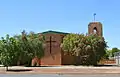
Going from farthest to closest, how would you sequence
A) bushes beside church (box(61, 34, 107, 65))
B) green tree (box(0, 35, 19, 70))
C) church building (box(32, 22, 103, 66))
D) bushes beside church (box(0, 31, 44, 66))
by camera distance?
church building (box(32, 22, 103, 66)) < bushes beside church (box(61, 34, 107, 65)) < bushes beside church (box(0, 31, 44, 66)) < green tree (box(0, 35, 19, 70))

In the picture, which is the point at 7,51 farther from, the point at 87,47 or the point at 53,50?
the point at 53,50

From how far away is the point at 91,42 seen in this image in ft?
195

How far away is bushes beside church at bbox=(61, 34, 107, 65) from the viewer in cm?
5950

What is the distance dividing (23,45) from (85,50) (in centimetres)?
1405

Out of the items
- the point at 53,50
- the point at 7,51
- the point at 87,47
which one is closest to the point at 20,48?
the point at 7,51

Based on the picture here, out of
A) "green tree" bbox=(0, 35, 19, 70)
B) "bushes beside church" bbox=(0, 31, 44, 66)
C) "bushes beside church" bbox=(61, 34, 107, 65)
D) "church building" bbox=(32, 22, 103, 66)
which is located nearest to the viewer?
"green tree" bbox=(0, 35, 19, 70)

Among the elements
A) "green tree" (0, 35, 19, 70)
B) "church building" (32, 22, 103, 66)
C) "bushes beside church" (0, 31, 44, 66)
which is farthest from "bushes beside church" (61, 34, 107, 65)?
"green tree" (0, 35, 19, 70)

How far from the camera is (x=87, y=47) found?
5903cm

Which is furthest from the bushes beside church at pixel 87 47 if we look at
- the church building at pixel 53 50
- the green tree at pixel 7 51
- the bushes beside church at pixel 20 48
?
the green tree at pixel 7 51

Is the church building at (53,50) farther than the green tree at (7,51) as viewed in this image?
Yes

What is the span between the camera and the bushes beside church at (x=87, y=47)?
59.5 m

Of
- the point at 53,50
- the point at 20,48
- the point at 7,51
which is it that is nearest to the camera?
the point at 7,51

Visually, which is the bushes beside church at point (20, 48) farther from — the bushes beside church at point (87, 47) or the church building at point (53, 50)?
the church building at point (53, 50)

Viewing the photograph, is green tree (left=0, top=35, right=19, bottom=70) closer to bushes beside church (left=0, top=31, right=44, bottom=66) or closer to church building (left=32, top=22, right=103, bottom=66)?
bushes beside church (left=0, top=31, right=44, bottom=66)
